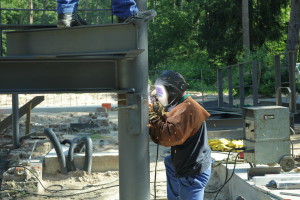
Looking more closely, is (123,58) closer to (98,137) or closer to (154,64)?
(98,137)

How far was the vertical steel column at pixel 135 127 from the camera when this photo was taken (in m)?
4.79

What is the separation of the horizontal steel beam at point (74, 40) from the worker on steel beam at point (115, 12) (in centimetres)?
11

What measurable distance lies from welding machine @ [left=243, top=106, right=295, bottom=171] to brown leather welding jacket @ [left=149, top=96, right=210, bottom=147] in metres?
2.08

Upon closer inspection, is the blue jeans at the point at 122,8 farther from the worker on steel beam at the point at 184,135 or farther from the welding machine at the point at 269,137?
the welding machine at the point at 269,137

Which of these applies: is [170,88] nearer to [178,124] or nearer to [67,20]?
[178,124]

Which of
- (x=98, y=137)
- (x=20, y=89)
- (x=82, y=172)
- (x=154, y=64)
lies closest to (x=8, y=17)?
(x=154, y=64)

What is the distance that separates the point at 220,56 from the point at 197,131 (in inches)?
1422

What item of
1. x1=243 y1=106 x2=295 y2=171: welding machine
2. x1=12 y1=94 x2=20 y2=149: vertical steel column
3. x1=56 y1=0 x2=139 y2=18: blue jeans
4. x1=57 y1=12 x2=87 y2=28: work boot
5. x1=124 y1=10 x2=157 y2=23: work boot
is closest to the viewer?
x1=124 y1=10 x2=157 y2=23: work boot

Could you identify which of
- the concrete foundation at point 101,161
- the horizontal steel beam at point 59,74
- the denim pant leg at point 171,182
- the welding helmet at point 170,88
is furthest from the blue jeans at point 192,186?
the concrete foundation at point 101,161

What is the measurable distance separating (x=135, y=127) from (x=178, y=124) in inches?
17.2

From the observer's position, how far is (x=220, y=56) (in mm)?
40656

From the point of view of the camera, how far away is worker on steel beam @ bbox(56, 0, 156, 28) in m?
4.57

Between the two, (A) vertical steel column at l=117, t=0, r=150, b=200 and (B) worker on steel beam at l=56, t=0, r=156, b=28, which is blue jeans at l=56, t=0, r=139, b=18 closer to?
(B) worker on steel beam at l=56, t=0, r=156, b=28

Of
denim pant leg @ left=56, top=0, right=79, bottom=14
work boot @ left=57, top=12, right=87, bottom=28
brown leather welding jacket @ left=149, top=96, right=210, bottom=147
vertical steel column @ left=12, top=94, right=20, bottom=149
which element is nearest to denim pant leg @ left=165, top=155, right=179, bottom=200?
brown leather welding jacket @ left=149, top=96, right=210, bottom=147
